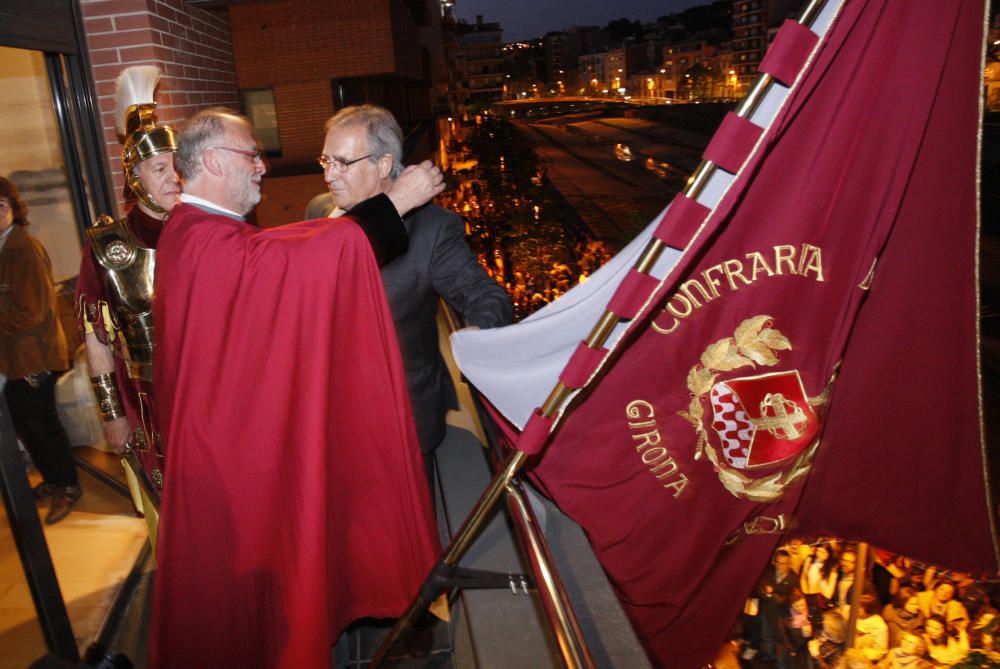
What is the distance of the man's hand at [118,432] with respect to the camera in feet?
10.2

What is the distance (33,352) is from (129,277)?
178 cm

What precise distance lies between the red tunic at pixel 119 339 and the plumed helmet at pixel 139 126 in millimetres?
124

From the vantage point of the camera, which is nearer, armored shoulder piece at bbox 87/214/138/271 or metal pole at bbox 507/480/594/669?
metal pole at bbox 507/480/594/669

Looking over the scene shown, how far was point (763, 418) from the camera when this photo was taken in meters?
1.92

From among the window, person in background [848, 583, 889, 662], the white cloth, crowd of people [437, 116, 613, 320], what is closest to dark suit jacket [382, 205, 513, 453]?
the white cloth

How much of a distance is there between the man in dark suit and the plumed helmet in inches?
33.2

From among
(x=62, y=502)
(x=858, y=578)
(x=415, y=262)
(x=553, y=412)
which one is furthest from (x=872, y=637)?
(x=62, y=502)

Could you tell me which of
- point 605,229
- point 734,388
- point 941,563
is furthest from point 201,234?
point 605,229

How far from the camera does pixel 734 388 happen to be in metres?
1.91

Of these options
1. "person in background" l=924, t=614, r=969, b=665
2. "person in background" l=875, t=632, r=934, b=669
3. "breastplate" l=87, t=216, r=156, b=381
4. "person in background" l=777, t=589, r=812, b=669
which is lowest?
"person in background" l=777, t=589, r=812, b=669

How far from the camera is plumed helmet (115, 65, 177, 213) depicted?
9.70 feet

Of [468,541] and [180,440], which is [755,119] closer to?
[468,541]

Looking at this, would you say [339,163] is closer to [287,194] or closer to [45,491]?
[45,491]

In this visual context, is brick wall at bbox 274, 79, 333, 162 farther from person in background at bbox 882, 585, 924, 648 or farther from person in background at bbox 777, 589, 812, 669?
person in background at bbox 882, 585, 924, 648
